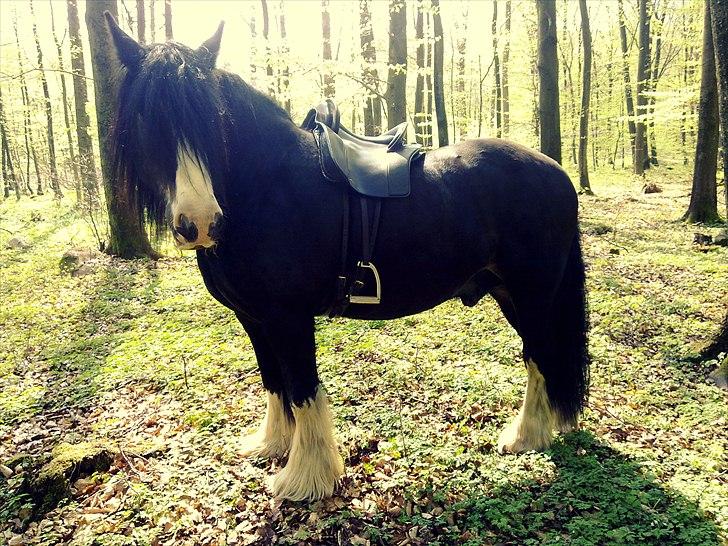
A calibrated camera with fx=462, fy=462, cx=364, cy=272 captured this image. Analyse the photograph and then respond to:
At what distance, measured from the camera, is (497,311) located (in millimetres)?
5516

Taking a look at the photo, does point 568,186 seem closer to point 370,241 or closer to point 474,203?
point 474,203

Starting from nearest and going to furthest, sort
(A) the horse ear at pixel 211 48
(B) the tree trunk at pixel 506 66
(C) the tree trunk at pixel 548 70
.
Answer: (A) the horse ear at pixel 211 48
(C) the tree trunk at pixel 548 70
(B) the tree trunk at pixel 506 66

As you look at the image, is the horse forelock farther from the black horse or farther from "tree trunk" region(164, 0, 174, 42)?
"tree trunk" region(164, 0, 174, 42)

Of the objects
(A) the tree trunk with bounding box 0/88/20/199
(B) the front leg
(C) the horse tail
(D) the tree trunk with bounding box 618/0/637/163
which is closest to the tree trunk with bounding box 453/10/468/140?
(D) the tree trunk with bounding box 618/0/637/163

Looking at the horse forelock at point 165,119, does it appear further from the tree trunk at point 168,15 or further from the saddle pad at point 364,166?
the tree trunk at point 168,15

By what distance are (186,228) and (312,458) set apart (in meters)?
1.62

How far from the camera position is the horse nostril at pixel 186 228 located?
2.08m

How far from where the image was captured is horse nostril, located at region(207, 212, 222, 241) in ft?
6.91

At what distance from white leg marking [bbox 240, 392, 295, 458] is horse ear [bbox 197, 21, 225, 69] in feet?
7.11

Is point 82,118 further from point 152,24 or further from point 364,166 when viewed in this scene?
point 364,166

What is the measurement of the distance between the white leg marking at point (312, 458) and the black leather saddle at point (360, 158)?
128 cm

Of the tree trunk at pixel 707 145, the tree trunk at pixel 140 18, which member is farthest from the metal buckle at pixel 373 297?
the tree trunk at pixel 140 18

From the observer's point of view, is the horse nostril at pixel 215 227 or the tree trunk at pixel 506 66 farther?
the tree trunk at pixel 506 66

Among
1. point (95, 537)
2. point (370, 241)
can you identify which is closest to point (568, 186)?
point (370, 241)
